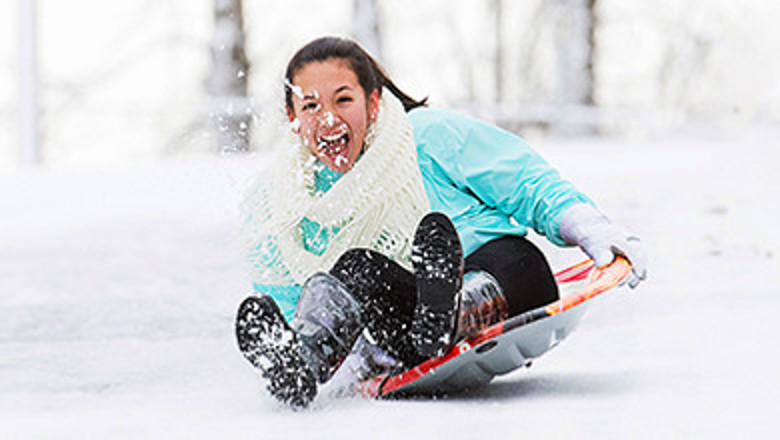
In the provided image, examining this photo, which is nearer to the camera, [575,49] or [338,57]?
[338,57]

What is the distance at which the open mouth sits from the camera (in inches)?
92.2

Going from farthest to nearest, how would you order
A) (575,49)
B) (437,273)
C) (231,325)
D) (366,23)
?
1. (575,49)
2. (366,23)
3. (231,325)
4. (437,273)

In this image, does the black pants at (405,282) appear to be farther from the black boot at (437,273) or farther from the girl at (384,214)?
the black boot at (437,273)

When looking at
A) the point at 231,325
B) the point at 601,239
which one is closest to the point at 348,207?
the point at 601,239

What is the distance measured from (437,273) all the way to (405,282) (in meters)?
0.21

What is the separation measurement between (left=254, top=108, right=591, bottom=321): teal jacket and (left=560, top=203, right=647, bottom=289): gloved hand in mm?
42

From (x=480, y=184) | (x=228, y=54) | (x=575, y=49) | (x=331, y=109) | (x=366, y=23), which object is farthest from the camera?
(x=575, y=49)

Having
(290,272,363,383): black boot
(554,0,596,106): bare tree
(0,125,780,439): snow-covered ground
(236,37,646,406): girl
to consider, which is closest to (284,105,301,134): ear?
(236,37,646,406): girl

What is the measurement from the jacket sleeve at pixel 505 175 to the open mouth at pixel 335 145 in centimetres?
21

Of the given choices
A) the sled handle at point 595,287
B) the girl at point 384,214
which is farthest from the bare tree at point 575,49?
the sled handle at point 595,287

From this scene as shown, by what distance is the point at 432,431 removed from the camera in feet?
6.21

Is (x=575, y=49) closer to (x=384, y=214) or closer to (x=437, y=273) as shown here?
(x=384, y=214)

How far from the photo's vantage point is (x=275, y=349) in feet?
6.81

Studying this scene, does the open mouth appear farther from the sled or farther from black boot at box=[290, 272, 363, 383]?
the sled
